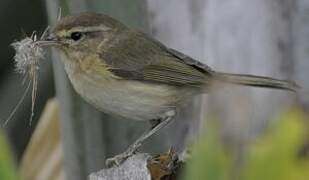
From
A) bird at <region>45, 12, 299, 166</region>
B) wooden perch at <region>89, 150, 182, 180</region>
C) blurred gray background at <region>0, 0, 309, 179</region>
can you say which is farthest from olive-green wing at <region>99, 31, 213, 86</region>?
wooden perch at <region>89, 150, 182, 180</region>

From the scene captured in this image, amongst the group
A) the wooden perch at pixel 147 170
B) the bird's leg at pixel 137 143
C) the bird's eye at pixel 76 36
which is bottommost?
Result: the bird's leg at pixel 137 143

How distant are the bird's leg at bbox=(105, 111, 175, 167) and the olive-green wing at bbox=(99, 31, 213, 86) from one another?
20cm

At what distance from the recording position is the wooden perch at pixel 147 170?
214cm

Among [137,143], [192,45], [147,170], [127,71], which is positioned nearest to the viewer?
[147,170]

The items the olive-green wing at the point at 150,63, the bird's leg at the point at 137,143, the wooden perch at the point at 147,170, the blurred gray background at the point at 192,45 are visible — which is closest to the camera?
the wooden perch at the point at 147,170

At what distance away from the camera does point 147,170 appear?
2.13 m

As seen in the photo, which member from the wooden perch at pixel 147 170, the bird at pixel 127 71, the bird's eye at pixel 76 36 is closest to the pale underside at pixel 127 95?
the bird at pixel 127 71

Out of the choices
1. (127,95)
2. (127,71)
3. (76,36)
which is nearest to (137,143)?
(127,95)

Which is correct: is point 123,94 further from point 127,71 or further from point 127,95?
point 127,71

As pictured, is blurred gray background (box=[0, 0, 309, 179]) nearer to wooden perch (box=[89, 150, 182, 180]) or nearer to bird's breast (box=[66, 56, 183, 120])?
bird's breast (box=[66, 56, 183, 120])

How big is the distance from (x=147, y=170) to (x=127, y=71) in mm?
1333

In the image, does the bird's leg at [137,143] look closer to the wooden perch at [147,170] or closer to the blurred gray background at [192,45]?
the blurred gray background at [192,45]

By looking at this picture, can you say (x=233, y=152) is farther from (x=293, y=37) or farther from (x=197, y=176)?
(x=293, y=37)

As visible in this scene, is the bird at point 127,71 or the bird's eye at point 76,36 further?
the bird's eye at point 76,36
